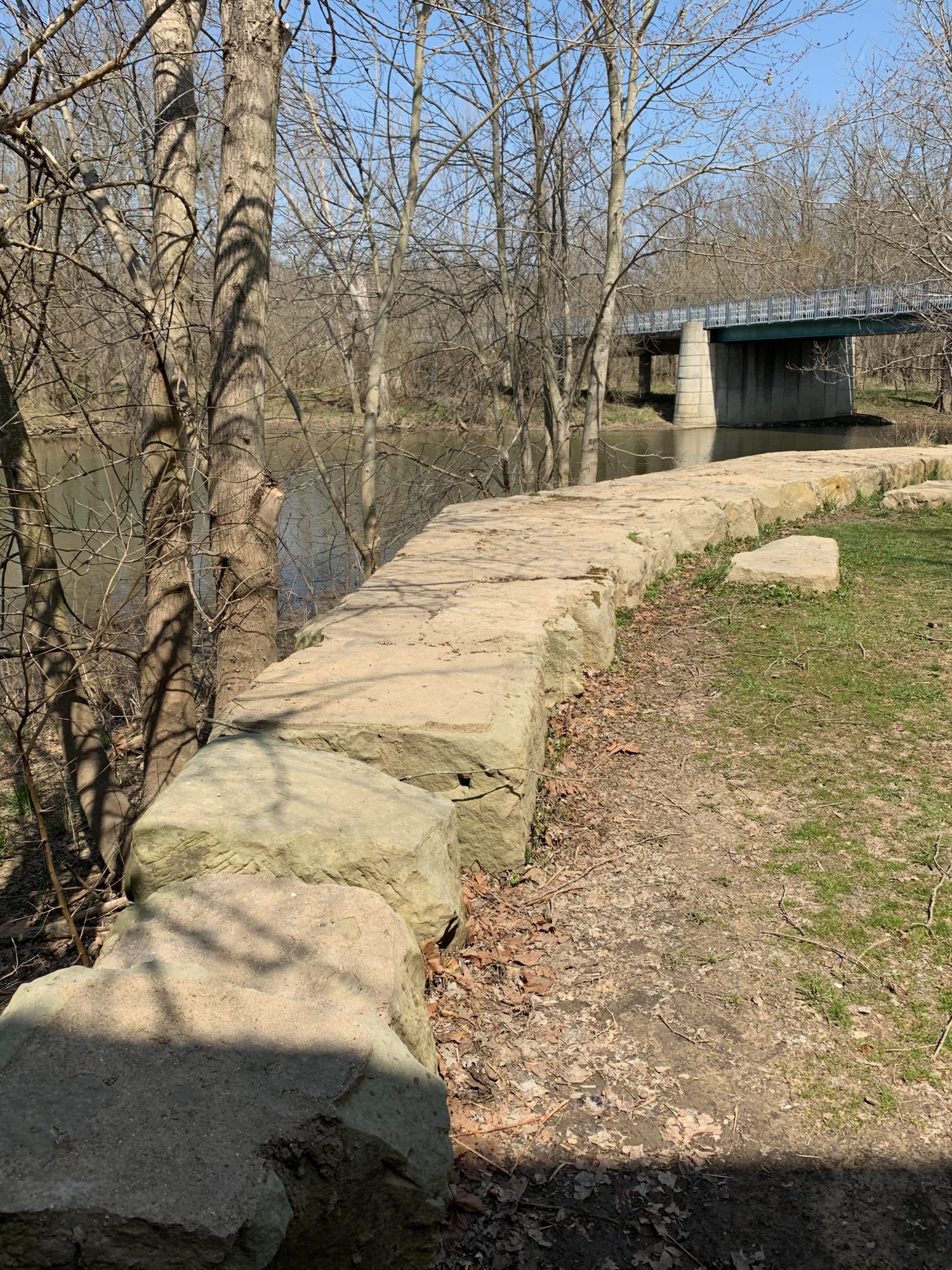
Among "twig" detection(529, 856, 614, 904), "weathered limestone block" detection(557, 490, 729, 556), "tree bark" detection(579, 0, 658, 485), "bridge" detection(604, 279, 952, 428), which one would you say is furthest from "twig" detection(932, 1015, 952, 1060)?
"bridge" detection(604, 279, 952, 428)

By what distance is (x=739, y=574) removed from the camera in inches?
262

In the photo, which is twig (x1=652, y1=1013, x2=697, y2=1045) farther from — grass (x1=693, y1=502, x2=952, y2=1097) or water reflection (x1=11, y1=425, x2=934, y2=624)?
water reflection (x1=11, y1=425, x2=934, y2=624)

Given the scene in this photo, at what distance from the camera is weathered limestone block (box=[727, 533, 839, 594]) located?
6352 mm

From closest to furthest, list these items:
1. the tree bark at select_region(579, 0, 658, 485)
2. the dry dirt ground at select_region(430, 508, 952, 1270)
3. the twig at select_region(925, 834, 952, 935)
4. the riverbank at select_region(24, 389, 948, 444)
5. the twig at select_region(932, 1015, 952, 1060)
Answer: the dry dirt ground at select_region(430, 508, 952, 1270), the twig at select_region(932, 1015, 952, 1060), the twig at select_region(925, 834, 952, 935), the riverbank at select_region(24, 389, 948, 444), the tree bark at select_region(579, 0, 658, 485)

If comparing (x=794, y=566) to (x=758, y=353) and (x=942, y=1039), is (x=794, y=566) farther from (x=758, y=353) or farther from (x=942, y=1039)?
(x=758, y=353)

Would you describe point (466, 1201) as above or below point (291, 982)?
below

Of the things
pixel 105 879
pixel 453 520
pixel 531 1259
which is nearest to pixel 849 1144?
pixel 531 1259

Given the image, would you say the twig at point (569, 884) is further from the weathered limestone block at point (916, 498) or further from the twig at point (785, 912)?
the weathered limestone block at point (916, 498)

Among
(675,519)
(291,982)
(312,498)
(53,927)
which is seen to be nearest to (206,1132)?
(291,982)

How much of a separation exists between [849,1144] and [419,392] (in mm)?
11730

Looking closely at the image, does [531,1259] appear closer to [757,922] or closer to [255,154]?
[757,922]

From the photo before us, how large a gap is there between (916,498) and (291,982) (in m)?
8.87

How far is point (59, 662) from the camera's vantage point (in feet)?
17.1

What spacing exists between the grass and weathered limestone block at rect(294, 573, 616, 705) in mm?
714
